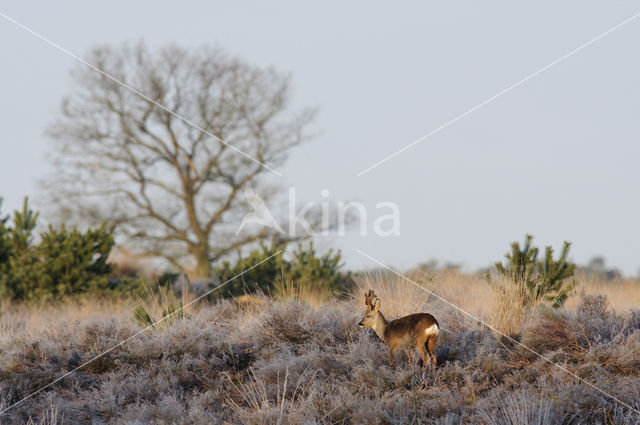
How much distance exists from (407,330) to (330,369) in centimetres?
116

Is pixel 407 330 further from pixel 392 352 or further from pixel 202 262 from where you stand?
pixel 202 262

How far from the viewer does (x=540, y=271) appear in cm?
1013

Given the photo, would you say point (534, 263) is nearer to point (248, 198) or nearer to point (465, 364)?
point (465, 364)

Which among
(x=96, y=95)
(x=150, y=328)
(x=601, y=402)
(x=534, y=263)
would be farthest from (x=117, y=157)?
(x=601, y=402)

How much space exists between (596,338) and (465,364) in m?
1.42

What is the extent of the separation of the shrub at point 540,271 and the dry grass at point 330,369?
648 millimetres

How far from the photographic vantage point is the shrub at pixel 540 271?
954cm

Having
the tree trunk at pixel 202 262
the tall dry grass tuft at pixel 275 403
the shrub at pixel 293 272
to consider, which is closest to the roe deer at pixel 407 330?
the tall dry grass tuft at pixel 275 403

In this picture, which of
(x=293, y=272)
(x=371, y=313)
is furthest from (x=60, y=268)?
(x=371, y=313)

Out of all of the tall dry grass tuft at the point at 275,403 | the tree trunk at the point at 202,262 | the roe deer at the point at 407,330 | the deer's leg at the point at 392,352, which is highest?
the roe deer at the point at 407,330

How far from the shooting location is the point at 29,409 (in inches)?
295

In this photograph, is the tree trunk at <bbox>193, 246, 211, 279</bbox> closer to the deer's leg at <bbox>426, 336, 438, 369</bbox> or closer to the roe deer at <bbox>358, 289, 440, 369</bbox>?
the roe deer at <bbox>358, 289, 440, 369</bbox>

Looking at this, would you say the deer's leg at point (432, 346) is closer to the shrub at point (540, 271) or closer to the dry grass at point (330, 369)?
the dry grass at point (330, 369)

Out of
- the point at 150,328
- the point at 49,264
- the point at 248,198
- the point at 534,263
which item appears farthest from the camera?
the point at 248,198
